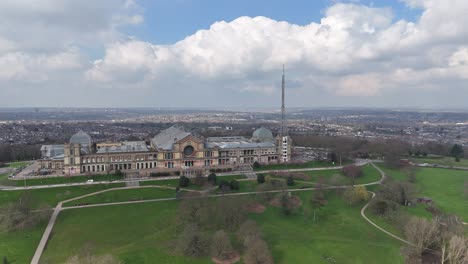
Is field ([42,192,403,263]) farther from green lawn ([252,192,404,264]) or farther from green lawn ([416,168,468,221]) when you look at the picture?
green lawn ([416,168,468,221])

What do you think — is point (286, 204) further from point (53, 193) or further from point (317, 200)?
point (53, 193)

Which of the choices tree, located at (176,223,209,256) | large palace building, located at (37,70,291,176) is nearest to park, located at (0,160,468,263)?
tree, located at (176,223,209,256)

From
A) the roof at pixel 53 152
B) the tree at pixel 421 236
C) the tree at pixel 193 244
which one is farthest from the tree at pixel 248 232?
Answer: the roof at pixel 53 152

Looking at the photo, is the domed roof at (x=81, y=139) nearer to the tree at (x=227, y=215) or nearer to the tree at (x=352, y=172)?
the tree at (x=227, y=215)

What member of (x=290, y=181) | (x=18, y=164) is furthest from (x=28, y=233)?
(x=290, y=181)

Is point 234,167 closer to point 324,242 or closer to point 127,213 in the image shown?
Result: point 127,213

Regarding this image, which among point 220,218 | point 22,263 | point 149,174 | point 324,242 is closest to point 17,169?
point 149,174
